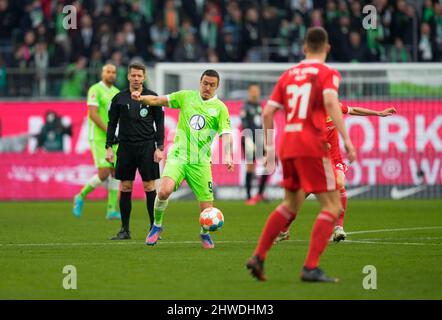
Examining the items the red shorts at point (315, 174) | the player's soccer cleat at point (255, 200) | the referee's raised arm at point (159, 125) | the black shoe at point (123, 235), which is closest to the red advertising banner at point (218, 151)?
the player's soccer cleat at point (255, 200)

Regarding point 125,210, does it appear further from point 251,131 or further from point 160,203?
point 251,131

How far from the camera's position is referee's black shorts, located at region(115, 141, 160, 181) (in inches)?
597

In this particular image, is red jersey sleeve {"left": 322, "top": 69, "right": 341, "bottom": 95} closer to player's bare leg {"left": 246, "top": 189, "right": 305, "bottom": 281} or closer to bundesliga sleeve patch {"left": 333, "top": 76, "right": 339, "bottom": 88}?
bundesliga sleeve patch {"left": 333, "top": 76, "right": 339, "bottom": 88}

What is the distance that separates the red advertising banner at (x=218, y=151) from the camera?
2547 centimetres

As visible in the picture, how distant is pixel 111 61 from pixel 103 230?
460 inches

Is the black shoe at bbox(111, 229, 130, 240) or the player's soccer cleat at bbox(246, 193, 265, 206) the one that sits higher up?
the black shoe at bbox(111, 229, 130, 240)

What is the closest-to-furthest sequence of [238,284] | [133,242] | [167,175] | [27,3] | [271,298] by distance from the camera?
[271,298] < [238,284] < [167,175] < [133,242] < [27,3]

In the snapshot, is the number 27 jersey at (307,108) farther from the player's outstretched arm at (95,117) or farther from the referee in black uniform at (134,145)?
the player's outstretched arm at (95,117)

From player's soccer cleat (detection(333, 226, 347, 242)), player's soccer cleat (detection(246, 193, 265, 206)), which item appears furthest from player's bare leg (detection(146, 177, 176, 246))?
player's soccer cleat (detection(246, 193, 265, 206))

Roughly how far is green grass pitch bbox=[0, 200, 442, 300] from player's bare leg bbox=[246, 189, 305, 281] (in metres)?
0.16

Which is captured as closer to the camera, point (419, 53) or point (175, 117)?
point (175, 117)

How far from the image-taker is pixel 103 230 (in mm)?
16562

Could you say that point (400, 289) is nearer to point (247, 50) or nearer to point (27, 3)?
point (247, 50)
